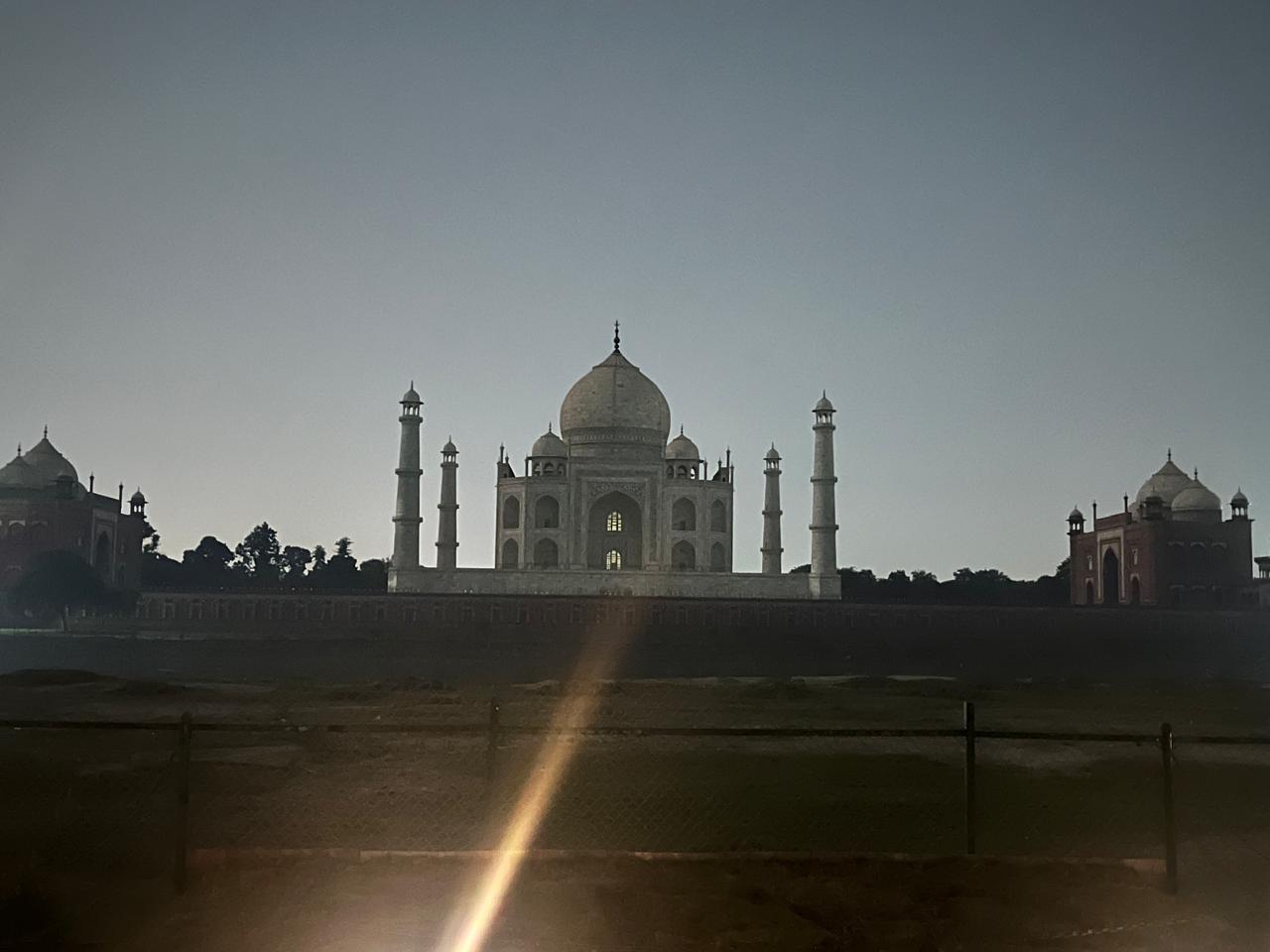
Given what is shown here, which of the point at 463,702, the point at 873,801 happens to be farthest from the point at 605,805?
the point at 463,702

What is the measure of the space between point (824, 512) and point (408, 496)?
1525 centimetres

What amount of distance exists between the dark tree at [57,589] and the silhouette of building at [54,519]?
131 inches

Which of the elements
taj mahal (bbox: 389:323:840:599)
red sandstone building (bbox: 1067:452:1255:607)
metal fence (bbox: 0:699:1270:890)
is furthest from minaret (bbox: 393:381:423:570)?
metal fence (bbox: 0:699:1270:890)

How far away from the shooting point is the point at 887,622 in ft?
128

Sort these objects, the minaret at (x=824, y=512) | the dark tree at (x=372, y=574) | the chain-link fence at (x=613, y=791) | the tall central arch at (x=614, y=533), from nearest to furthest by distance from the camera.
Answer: the chain-link fence at (x=613, y=791) → the minaret at (x=824, y=512) → the tall central arch at (x=614, y=533) → the dark tree at (x=372, y=574)

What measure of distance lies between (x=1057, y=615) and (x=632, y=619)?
13.7m

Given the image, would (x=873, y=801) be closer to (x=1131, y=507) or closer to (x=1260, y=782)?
(x=1260, y=782)

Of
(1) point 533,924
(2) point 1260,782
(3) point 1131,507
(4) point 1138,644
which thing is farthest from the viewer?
(3) point 1131,507

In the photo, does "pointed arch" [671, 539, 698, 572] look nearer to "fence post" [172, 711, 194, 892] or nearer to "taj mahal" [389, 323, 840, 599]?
"taj mahal" [389, 323, 840, 599]

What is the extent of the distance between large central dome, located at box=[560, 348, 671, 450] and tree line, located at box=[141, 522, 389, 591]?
37.9 feet

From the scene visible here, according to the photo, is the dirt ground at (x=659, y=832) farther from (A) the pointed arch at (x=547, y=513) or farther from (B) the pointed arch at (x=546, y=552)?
(A) the pointed arch at (x=547, y=513)

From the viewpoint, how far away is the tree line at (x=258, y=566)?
58.8 metres

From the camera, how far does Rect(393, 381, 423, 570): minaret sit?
44125 millimetres

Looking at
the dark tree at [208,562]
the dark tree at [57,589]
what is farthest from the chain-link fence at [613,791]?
the dark tree at [208,562]
